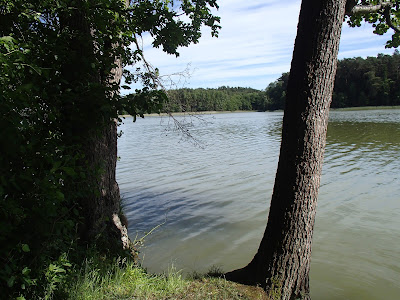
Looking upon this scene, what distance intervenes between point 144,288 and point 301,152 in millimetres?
2238

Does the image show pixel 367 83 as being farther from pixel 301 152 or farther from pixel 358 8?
pixel 301 152

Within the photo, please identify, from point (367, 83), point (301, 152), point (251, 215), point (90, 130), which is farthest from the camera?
point (367, 83)

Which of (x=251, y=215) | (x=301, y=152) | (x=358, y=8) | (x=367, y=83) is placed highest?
(x=367, y=83)

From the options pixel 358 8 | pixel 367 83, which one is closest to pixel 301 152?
pixel 358 8

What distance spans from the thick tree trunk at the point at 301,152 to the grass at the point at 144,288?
0.90ft

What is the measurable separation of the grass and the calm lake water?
1.70 m

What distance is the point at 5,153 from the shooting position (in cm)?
248

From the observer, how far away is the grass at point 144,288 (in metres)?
3.23

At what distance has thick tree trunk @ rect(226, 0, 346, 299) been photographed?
3.26 metres

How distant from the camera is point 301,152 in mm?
3387

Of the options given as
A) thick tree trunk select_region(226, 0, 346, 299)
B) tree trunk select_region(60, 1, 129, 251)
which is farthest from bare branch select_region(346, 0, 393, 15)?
tree trunk select_region(60, 1, 129, 251)

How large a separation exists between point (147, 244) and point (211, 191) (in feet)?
12.3

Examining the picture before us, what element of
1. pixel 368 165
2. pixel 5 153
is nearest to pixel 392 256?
pixel 5 153

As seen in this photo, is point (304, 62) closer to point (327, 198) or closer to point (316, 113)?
point (316, 113)
